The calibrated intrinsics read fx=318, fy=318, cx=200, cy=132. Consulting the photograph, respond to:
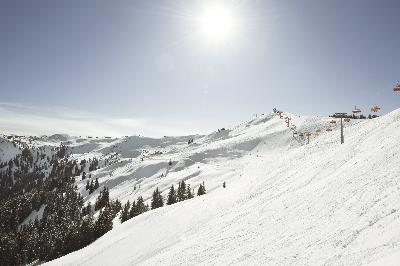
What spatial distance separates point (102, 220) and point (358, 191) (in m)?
55.2

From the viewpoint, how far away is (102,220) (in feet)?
201

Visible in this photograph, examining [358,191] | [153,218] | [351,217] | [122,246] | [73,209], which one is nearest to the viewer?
[351,217]

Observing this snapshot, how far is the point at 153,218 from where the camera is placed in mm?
35562

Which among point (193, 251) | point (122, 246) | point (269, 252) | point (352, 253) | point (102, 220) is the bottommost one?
point (102, 220)

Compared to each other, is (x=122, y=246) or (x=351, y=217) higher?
(x=351, y=217)

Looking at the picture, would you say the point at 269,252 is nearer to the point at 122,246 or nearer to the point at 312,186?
the point at 312,186

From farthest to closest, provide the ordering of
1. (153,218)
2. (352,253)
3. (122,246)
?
1. (153,218)
2. (122,246)
3. (352,253)

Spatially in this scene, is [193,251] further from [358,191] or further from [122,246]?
[122,246]

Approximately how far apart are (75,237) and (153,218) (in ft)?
121

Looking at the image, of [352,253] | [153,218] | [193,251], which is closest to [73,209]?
[153,218]

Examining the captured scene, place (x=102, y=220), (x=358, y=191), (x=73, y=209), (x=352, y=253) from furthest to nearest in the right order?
(x=73, y=209) < (x=102, y=220) < (x=358, y=191) < (x=352, y=253)

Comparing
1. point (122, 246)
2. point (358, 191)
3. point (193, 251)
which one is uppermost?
point (358, 191)

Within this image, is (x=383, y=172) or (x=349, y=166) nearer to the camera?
(x=383, y=172)

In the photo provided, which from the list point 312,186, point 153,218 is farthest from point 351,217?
point 153,218
